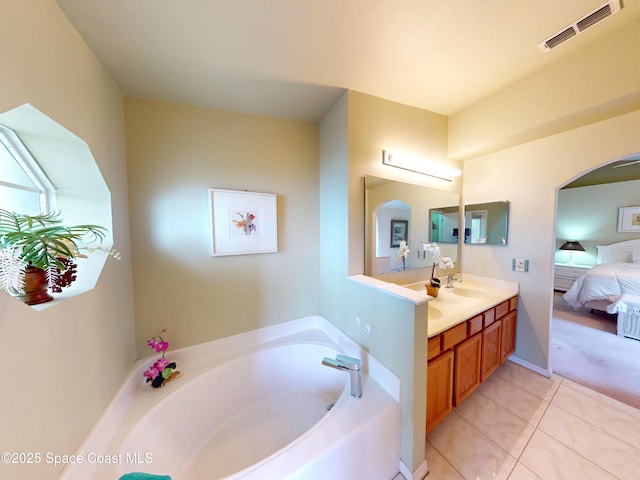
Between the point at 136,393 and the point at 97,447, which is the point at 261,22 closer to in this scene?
the point at 97,447

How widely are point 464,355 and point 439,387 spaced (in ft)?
1.11

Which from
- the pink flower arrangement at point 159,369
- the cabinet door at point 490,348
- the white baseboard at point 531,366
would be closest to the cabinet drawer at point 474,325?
the cabinet door at point 490,348

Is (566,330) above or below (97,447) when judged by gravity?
below

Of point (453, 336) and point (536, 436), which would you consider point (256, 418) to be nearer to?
point (453, 336)

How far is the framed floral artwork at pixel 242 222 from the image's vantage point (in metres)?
1.69

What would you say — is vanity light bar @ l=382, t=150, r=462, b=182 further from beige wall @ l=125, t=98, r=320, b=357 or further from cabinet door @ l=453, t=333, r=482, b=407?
cabinet door @ l=453, t=333, r=482, b=407

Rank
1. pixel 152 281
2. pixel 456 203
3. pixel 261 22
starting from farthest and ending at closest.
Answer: pixel 456 203
pixel 152 281
pixel 261 22

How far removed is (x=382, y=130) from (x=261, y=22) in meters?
1.11

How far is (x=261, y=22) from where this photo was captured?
3.48 ft

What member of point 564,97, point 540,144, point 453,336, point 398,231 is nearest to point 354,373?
point 453,336

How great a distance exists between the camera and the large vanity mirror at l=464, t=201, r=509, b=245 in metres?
2.10

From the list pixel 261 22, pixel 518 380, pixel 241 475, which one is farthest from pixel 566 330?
pixel 261 22

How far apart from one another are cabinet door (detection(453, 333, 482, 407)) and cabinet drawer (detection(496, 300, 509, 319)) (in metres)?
0.36

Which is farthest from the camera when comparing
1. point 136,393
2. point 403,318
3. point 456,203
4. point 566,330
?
point 566,330
